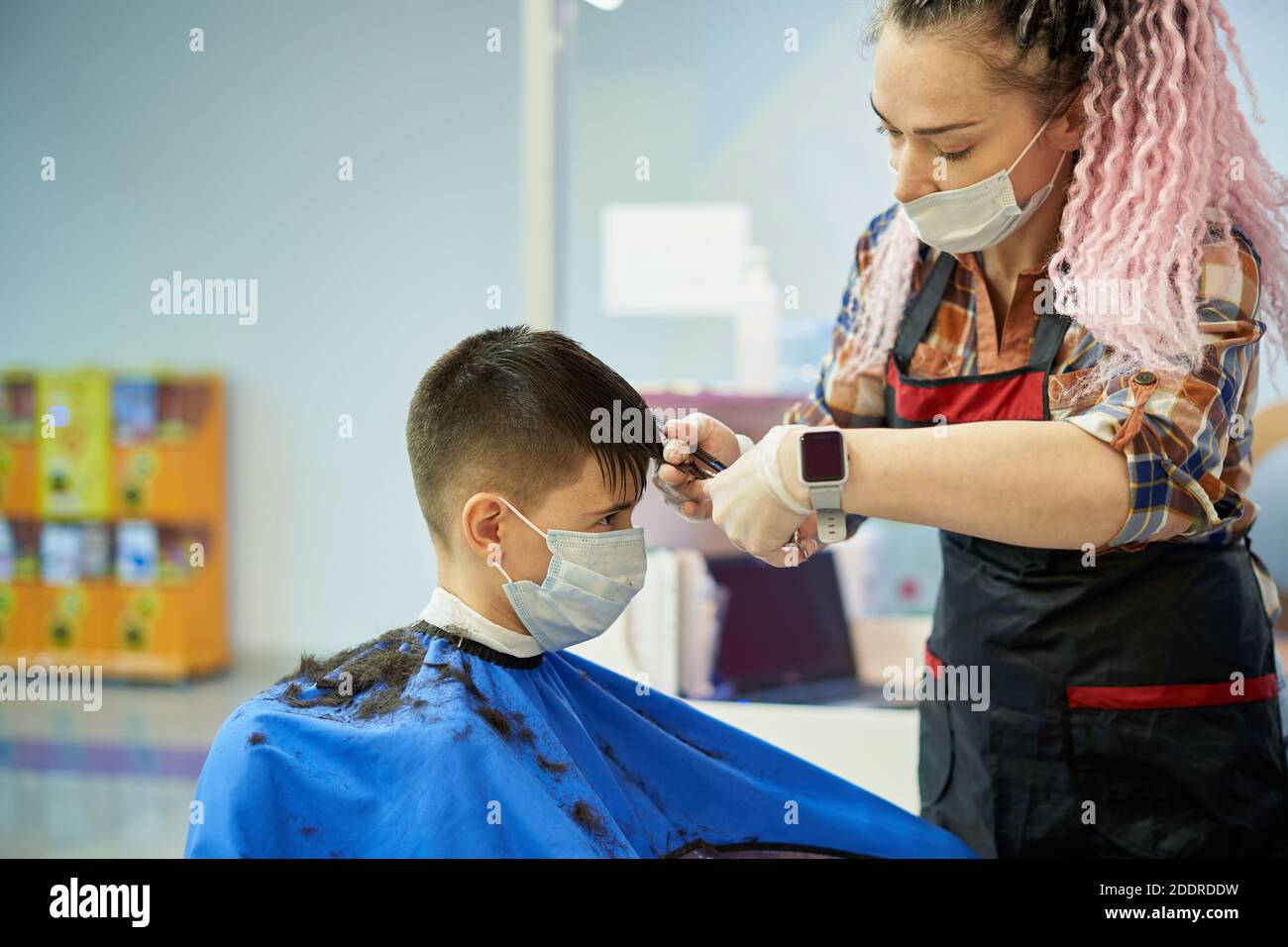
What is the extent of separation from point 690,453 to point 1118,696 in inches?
25.4

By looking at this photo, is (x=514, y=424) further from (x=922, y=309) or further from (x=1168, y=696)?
(x=1168, y=696)

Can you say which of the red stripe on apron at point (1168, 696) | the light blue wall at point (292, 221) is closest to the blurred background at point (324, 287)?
the light blue wall at point (292, 221)

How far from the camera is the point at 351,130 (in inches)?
189

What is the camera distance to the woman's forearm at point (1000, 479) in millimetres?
1095

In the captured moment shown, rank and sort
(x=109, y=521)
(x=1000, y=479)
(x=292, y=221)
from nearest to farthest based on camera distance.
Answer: (x=1000, y=479) < (x=292, y=221) < (x=109, y=521)

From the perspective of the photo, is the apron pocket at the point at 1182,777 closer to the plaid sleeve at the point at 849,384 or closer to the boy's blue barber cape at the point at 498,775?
the boy's blue barber cape at the point at 498,775

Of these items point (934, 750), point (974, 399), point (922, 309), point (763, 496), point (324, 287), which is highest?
point (324, 287)

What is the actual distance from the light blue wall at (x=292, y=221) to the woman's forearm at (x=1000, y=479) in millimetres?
3740

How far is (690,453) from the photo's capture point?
1431 millimetres

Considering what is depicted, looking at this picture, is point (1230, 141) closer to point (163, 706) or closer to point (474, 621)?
point (474, 621)

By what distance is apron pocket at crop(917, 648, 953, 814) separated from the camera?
4.98 feet

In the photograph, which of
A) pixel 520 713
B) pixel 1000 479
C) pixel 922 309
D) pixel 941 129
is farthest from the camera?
pixel 922 309

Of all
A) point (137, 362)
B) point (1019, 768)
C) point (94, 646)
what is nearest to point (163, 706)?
point (94, 646)

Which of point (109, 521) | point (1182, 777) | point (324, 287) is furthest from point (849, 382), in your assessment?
point (109, 521)
